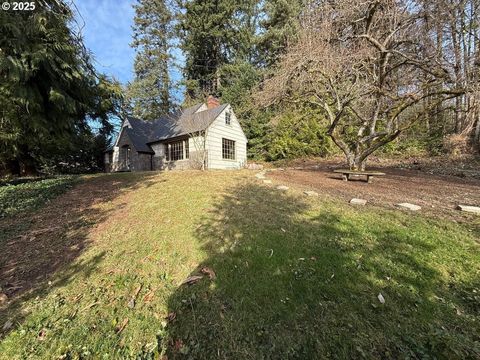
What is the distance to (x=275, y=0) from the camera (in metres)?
21.2

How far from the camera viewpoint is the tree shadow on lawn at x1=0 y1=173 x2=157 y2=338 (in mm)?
3076

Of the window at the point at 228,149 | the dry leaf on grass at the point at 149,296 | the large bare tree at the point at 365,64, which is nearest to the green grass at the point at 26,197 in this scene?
the dry leaf on grass at the point at 149,296

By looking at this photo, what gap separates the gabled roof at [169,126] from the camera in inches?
640

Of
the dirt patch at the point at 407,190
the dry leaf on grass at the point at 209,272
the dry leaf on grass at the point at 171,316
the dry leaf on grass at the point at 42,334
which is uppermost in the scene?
the dirt patch at the point at 407,190

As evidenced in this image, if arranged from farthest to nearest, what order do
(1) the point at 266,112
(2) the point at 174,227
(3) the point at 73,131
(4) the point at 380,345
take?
1. (1) the point at 266,112
2. (3) the point at 73,131
3. (2) the point at 174,227
4. (4) the point at 380,345

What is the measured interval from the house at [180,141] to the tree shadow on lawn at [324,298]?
12.1m

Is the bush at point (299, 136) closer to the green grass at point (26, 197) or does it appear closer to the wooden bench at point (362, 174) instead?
the wooden bench at point (362, 174)

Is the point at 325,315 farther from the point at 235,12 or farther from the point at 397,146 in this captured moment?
the point at 235,12

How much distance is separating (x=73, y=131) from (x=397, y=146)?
15.3 metres

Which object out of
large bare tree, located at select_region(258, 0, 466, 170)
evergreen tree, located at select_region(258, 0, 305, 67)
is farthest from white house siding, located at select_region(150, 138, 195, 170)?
evergreen tree, located at select_region(258, 0, 305, 67)

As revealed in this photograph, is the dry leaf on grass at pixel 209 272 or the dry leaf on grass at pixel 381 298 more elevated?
the dry leaf on grass at pixel 209 272

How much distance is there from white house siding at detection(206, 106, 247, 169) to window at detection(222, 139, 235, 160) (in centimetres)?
29

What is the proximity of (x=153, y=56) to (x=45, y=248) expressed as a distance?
94.7 feet

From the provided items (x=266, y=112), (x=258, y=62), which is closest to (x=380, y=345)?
(x=266, y=112)
